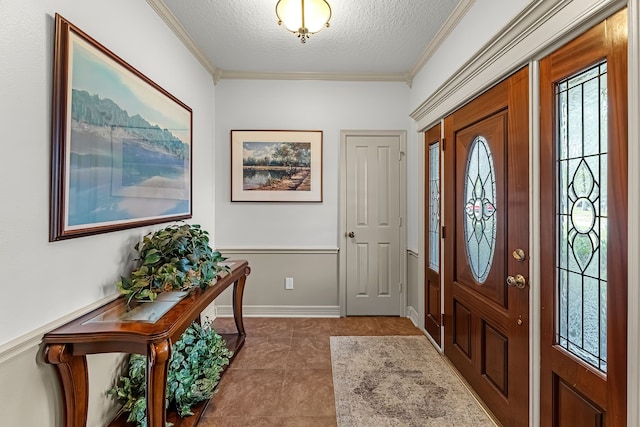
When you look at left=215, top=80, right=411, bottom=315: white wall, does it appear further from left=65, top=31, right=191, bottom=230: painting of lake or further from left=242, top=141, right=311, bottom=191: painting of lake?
left=65, top=31, right=191, bottom=230: painting of lake

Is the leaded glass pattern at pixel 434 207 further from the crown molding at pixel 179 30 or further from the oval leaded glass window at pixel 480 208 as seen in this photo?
the crown molding at pixel 179 30

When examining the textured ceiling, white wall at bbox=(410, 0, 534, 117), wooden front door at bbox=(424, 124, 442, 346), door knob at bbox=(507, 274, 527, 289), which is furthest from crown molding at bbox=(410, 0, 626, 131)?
door knob at bbox=(507, 274, 527, 289)

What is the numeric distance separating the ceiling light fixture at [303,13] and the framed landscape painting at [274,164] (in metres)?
1.42

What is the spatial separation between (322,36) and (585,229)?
7.69ft

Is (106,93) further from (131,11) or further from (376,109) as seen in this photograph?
(376,109)

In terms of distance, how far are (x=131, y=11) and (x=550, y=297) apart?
282cm

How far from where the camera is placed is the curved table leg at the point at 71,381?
1272mm

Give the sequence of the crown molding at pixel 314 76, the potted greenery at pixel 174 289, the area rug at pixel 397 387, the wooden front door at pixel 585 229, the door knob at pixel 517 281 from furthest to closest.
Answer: the crown molding at pixel 314 76, the area rug at pixel 397 387, the potted greenery at pixel 174 289, the door knob at pixel 517 281, the wooden front door at pixel 585 229

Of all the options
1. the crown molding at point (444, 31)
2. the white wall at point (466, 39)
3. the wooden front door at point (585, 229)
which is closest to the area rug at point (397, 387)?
the wooden front door at point (585, 229)

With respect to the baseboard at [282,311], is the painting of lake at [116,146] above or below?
above

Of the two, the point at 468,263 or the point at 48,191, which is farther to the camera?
the point at 468,263

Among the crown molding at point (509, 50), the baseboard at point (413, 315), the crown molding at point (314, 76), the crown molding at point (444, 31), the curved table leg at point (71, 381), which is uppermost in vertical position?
the crown molding at point (314, 76)

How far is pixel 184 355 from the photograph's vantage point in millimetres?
2096

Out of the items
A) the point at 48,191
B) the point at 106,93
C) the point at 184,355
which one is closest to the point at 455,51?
the point at 106,93
